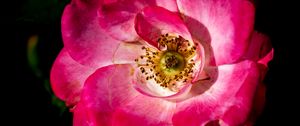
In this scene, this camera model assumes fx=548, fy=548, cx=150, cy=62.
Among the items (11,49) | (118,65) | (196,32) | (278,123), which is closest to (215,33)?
(196,32)

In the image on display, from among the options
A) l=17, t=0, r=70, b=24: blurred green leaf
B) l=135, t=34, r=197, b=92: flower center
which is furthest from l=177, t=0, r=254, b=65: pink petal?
l=17, t=0, r=70, b=24: blurred green leaf

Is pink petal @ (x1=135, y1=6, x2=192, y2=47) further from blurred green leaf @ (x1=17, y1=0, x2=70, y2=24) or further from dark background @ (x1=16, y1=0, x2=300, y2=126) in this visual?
blurred green leaf @ (x1=17, y1=0, x2=70, y2=24)

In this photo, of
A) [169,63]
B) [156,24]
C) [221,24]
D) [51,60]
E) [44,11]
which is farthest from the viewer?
[51,60]

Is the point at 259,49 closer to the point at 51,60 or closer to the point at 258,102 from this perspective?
the point at 258,102

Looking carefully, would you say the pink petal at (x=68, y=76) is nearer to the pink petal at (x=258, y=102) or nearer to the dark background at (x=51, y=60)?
the dark background at (x=51, y=60)

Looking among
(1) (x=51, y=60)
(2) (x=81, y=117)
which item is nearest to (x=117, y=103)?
(2) (x=81, y=117)

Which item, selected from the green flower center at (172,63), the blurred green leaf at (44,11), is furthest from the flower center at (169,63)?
the blurred green leaf at (44,11)
